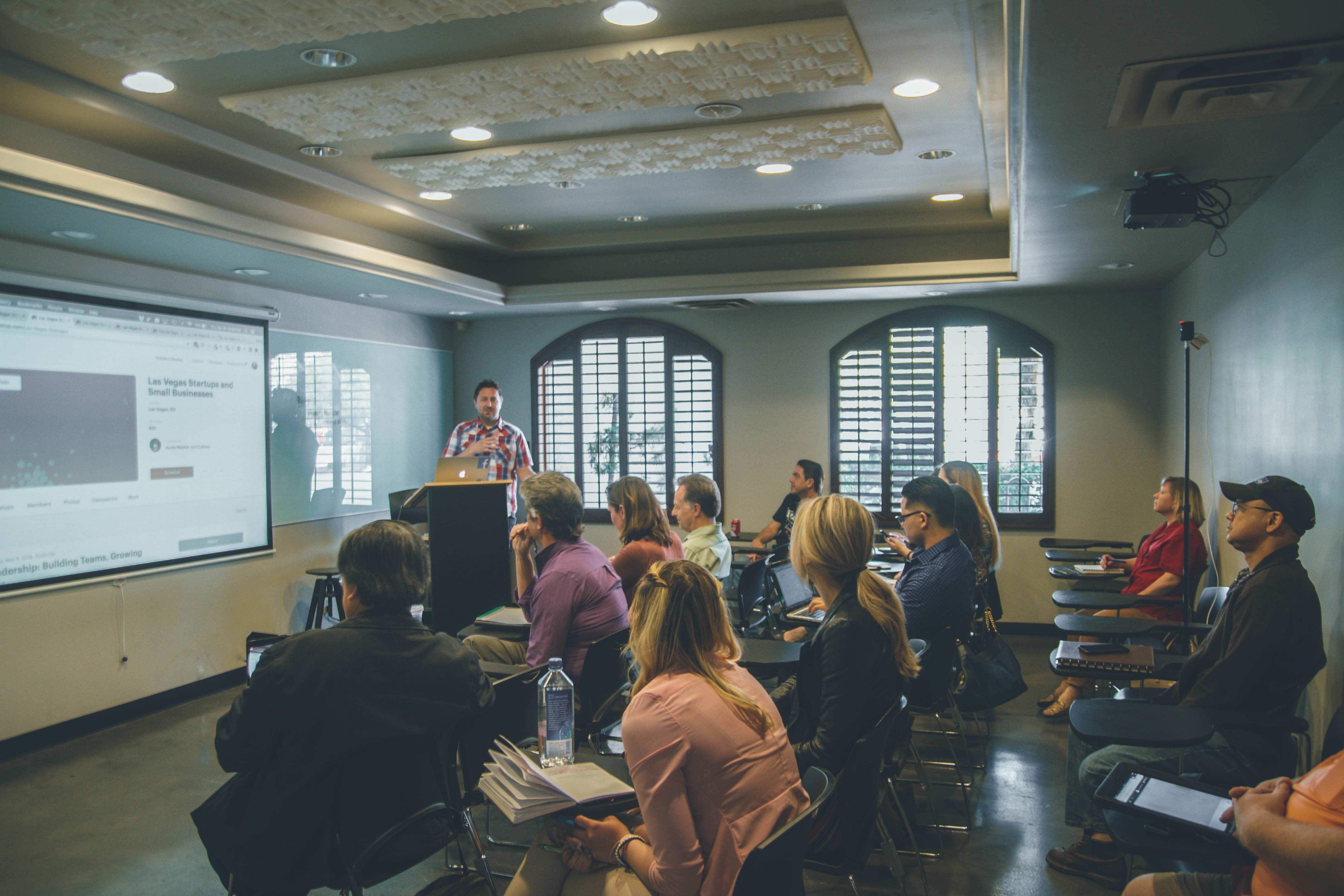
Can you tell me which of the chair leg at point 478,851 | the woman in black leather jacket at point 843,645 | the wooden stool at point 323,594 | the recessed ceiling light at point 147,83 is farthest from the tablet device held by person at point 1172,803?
the wooden stool at point 323,594

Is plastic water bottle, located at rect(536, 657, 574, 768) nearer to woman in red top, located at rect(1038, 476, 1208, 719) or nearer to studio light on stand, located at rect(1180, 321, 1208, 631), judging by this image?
studio light on stand, located at rect(1180, 321, 1208, 631)

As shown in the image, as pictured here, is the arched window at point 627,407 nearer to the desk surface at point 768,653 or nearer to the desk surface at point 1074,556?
the desk surface at point 1074,556

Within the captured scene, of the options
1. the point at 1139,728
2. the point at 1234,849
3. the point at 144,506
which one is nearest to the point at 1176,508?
the point at 1139,728

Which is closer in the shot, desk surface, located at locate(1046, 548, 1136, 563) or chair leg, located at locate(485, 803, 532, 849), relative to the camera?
chair leg, located at locate(485, 803, 532, 849)

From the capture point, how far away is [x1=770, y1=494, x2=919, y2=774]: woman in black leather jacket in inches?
93.8

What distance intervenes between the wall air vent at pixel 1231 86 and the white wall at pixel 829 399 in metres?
4.44

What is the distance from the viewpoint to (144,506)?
5148 millimetres

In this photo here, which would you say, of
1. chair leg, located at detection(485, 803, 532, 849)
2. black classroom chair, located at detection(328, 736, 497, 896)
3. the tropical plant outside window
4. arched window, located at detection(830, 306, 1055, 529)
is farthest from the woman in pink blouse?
arched window, located at detection(830, 306, 1055, 529)

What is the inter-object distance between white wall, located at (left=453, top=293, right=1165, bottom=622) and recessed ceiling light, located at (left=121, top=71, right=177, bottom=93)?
4.65m

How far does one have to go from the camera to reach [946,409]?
7.17m

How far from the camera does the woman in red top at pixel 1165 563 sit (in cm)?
477

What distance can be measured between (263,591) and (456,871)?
11.7ft

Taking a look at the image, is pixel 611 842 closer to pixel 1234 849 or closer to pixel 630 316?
pixel 1234 849

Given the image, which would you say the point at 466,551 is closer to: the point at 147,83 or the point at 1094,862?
the point at 147,83
